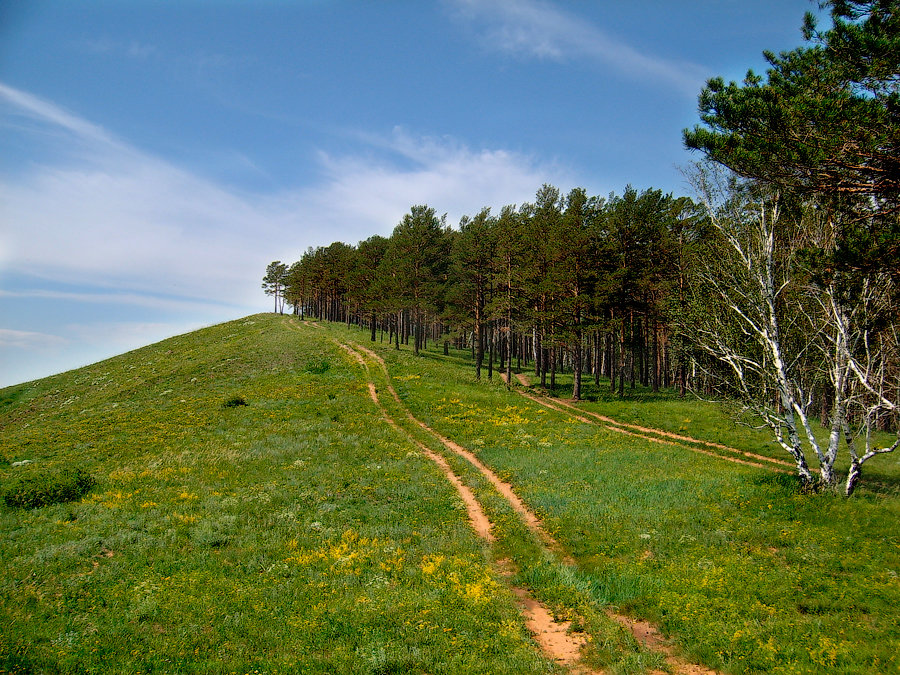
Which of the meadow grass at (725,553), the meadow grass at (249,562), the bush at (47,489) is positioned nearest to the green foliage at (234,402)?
the meadow grass at (249,562)

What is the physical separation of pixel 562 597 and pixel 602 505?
5.53m

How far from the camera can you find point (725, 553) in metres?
10.9

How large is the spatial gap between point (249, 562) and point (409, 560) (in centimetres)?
391

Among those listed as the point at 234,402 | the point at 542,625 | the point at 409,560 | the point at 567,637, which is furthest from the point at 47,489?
the point at 567,637

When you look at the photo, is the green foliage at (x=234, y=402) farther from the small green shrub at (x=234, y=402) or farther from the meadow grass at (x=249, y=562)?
the meadow grass at (x=249, y=562)

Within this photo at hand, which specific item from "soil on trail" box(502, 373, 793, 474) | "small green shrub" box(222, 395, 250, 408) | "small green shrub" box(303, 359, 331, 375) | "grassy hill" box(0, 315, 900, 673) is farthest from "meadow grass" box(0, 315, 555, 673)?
"small green shrub" box(303, 359, 331, 375)

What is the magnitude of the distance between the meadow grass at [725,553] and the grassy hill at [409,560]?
0.06 m

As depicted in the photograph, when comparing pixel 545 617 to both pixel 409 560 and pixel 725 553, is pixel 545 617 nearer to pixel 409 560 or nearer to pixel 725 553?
pixel 409 560

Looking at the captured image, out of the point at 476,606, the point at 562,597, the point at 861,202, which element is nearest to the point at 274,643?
the point at 476,606

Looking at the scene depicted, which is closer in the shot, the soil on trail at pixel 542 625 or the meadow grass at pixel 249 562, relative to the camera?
the meadow grass at pixel 249 562

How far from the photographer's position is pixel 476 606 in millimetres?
8859

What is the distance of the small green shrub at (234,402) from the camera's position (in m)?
30.3

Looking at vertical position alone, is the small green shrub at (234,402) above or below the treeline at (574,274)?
below

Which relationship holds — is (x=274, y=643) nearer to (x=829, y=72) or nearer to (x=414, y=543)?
(x=414, y=543)
